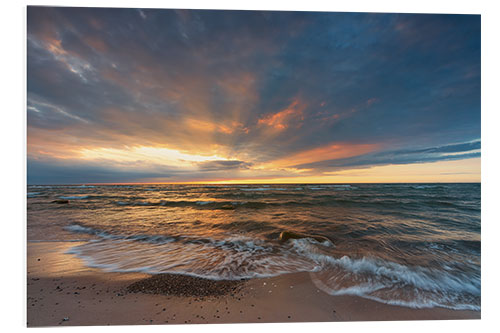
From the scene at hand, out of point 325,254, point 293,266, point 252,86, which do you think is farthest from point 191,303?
point 252,86

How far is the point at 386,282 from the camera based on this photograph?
103 inches

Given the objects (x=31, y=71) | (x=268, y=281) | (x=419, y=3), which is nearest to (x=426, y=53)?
(x=419, y=3)

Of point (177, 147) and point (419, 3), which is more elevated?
point (419, 3)

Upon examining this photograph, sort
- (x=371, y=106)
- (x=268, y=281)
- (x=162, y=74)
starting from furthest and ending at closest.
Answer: (x=371, y=106), (x=162, y=74), (x=268, y=281)

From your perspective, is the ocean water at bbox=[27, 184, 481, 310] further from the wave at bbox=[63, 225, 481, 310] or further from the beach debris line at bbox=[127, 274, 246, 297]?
the beach debris line at bbox=[127, 274, 246, 297]

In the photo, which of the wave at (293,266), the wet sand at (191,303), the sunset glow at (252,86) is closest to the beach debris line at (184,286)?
the wet sand at (191,303)

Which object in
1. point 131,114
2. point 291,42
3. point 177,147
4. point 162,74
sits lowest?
point 177,147

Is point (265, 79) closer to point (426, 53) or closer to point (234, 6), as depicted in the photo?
point (234, 6)

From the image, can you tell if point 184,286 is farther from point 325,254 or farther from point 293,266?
point 325,254

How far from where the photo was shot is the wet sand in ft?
6.57

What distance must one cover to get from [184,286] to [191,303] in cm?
38

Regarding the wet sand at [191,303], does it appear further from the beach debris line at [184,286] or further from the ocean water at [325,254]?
the ocean water at [325,254]
